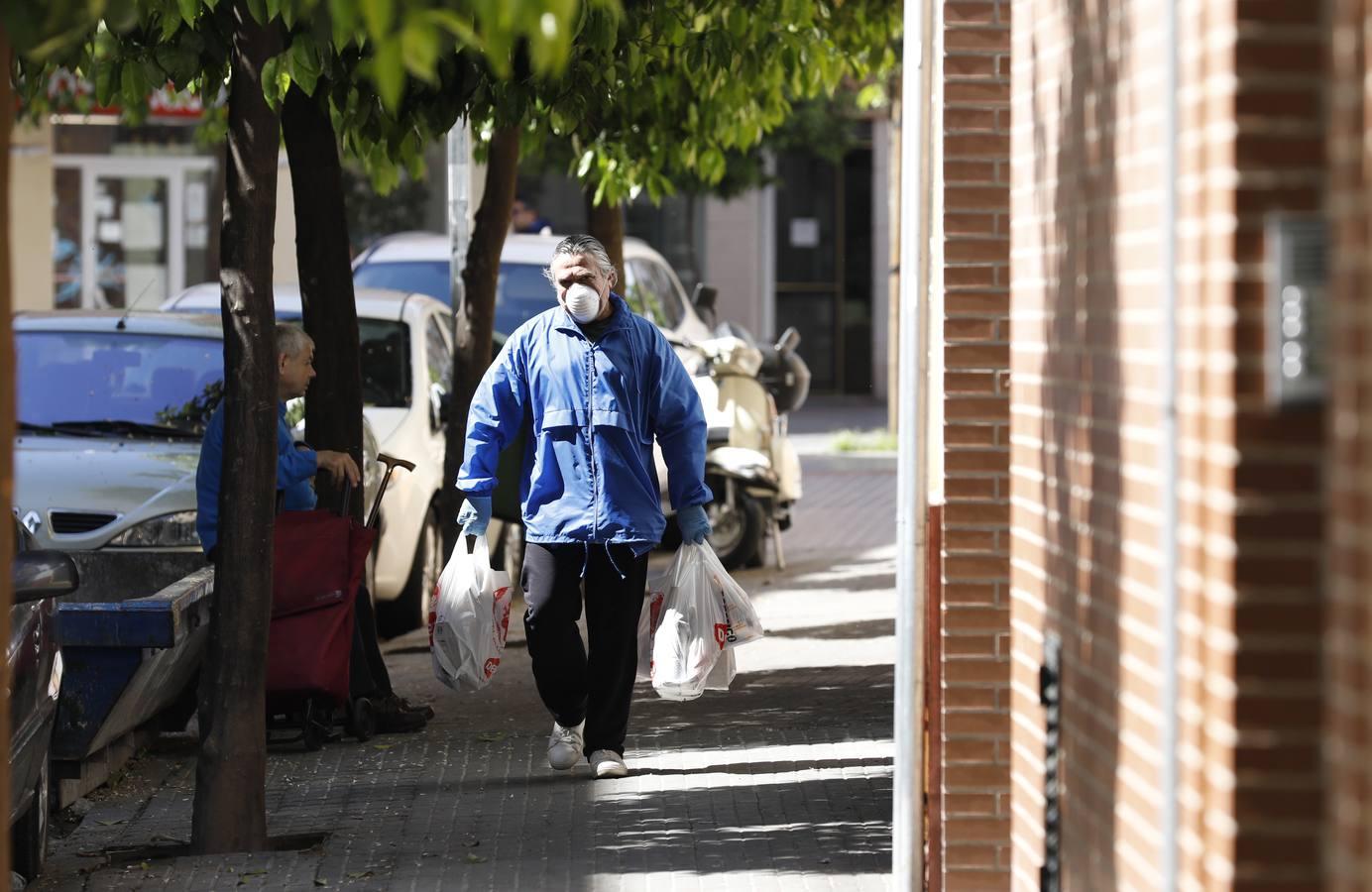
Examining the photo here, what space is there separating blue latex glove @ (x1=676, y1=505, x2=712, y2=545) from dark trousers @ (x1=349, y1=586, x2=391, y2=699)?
1501mm

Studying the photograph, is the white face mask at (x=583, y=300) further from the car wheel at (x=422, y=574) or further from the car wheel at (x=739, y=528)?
the car wheel at (x=739, y=528)

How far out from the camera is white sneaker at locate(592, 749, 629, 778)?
7781 mm

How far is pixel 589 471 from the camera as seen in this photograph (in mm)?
7672

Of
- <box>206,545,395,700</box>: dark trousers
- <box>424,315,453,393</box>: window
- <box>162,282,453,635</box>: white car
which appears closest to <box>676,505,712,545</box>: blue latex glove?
<box>206,545,395,700</box>: dark trousers

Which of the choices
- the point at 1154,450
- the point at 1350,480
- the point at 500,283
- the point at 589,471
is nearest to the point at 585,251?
the point at 589,471

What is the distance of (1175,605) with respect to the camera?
335 centimetres

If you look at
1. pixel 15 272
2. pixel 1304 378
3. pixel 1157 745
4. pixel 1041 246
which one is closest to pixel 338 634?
pixel 1041 246

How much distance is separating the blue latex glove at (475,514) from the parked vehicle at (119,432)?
1.78 m

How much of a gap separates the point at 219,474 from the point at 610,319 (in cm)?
147

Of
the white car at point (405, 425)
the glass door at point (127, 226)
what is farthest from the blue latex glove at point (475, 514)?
the glass door at point (127, 226)

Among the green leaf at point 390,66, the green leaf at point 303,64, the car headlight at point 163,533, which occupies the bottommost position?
the car headlight at point 163,533

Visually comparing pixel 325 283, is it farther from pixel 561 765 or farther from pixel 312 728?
pixel 561 765

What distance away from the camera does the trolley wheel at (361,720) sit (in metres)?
8.69

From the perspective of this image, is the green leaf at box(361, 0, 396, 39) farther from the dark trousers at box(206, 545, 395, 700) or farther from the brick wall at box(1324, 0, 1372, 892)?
the dark trousers at box(206, 545, 395, 700)
